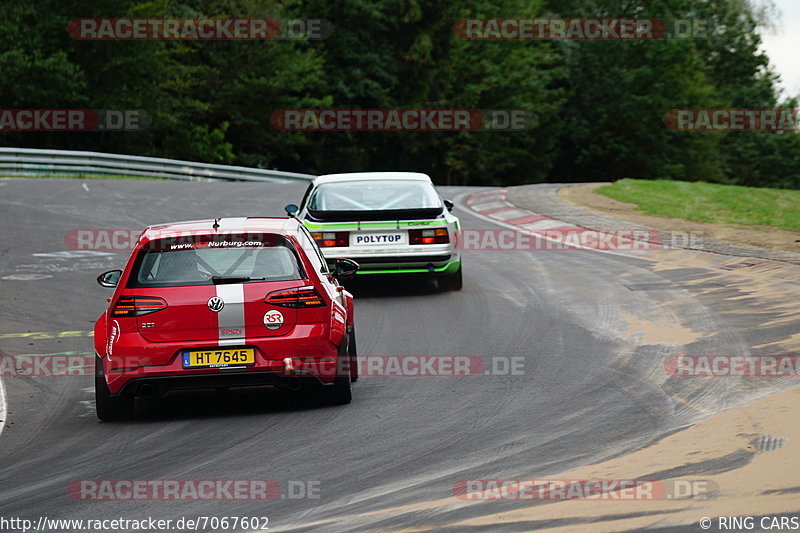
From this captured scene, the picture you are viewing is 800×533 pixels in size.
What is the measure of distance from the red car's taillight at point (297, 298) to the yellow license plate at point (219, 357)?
42 centimetres

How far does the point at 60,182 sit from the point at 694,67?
165 ft

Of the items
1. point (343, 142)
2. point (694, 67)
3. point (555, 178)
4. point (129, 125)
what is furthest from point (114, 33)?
point (694, 67)

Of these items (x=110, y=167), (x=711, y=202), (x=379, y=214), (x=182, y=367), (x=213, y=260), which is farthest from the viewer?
(x=110, y=167)

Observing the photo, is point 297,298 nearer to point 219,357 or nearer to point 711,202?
point 219,357

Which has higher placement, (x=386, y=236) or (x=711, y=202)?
(x=386, y=236)

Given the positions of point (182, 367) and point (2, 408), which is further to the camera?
point (2, 408)

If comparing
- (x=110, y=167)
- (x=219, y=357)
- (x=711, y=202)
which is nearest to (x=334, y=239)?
(x=219, y=357)

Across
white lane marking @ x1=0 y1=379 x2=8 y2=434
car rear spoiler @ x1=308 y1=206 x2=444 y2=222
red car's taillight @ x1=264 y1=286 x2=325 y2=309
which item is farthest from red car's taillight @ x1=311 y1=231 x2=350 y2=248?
red car's taillight @ x1=264 y1=286 x2=325 y2=309

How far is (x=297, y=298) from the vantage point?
330 inches

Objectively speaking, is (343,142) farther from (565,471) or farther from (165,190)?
(565,471)

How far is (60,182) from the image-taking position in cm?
2861

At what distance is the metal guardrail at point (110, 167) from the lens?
31844 millimetres

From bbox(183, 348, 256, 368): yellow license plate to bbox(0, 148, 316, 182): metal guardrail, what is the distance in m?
25.3

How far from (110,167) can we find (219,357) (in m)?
26.9
